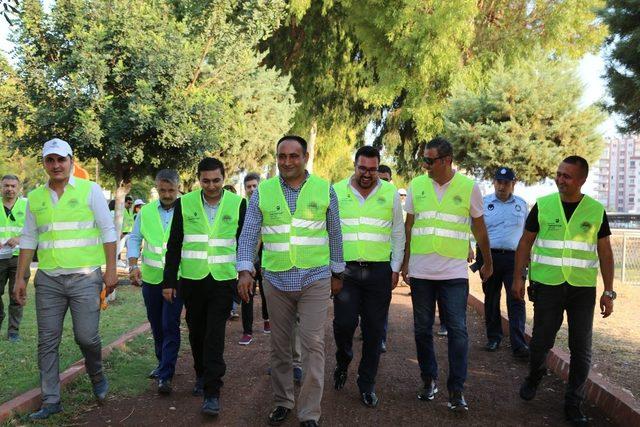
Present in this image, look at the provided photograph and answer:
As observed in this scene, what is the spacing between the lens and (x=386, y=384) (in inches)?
251

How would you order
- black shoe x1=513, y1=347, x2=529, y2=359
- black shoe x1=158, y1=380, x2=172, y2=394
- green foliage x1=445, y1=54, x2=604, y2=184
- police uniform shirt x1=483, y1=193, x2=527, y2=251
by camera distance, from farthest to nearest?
green foliage x1=445, y1=54, x2=604, y2=184, police uniform shirt x1=483, y1=193, x2=527, y2=251, black shoe x1=513, y1=347, x2=529, y2=359, black shoe x1=158, y1=380, x2=172, y2=394

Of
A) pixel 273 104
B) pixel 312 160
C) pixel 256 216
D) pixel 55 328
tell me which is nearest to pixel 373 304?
pixel 256 216

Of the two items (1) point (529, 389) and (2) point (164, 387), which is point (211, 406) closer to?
(2) point (164, 387)

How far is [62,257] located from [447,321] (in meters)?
3.23

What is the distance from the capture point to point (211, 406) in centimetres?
525

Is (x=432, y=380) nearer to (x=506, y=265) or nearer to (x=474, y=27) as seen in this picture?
(x=506, y=265)

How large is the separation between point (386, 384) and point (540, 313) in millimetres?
1688

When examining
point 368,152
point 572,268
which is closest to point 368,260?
point 368,152

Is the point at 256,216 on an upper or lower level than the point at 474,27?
lower

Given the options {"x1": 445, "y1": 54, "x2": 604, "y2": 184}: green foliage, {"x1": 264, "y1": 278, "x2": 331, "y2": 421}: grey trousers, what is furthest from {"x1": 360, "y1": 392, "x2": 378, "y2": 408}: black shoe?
{"x1": 445, "y1": 54, "x2": 604, "y2": 184}: green foliage

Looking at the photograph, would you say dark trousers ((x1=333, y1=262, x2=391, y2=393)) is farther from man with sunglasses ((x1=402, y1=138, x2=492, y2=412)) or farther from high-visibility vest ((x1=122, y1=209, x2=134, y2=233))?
high-visibility vest ((x1=122, y1=209, x2=134, y2=233))

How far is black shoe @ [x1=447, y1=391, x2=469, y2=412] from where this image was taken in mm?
5395

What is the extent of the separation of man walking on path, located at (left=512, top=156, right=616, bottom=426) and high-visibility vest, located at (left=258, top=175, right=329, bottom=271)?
1.92m

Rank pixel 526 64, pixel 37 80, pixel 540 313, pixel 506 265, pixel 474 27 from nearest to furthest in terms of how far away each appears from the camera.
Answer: pixel 540 313 < pixel 506 265 < pixel 37 80 < pixel 526 64 < pixel 474 27
